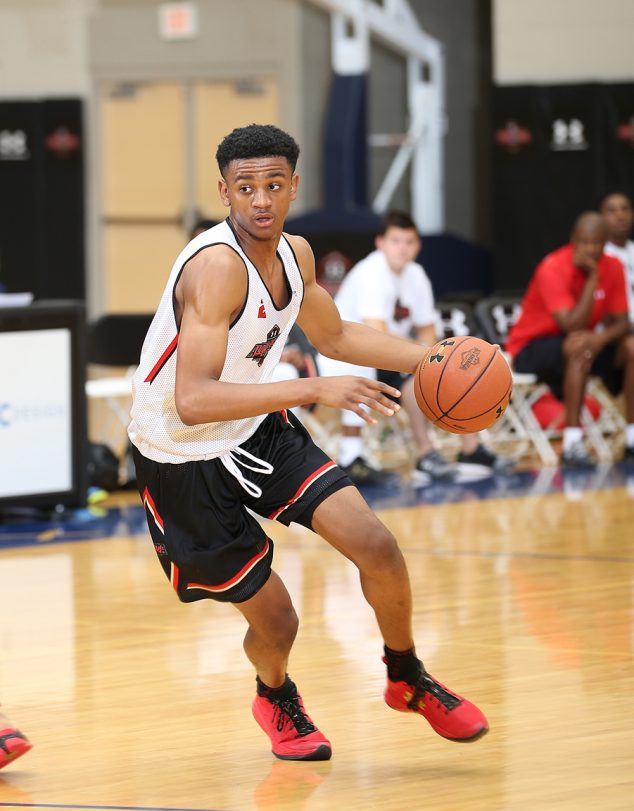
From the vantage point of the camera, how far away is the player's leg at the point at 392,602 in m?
3.23

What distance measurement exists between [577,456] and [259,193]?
5489 millimetres

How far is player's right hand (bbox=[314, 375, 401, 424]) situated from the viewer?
2.90 m

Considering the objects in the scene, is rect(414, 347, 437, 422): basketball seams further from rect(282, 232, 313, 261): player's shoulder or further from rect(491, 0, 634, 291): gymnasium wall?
rect(491, 0, 634, 291): gymnasium wall

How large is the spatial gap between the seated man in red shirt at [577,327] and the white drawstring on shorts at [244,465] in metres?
5.28

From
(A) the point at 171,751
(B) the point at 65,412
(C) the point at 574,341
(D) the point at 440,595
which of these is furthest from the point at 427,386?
(C) the point at 574,341

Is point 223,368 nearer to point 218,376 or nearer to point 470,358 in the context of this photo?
point 218,376

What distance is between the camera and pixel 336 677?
13.8 feet

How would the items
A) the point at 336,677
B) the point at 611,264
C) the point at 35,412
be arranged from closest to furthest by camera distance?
1. the point at 336,677
2. the point at 35,412
3. the point at 611,264

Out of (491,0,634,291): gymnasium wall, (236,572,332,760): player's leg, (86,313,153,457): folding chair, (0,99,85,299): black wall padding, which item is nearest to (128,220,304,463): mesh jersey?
(236,572,332,760): player's leg

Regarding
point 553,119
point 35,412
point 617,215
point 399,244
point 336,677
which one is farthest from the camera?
point 553,119

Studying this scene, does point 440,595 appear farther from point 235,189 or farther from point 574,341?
point 574,341

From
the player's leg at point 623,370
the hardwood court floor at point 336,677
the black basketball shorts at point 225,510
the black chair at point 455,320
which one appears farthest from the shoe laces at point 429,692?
the black chair at point 455,320

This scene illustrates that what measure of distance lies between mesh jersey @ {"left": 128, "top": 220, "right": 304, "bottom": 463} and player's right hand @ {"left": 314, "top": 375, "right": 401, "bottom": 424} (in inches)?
13.2

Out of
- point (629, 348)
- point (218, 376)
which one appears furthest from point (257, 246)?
point (629, 348)
